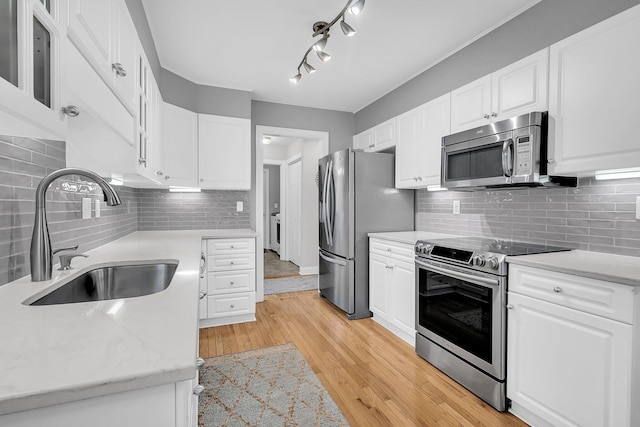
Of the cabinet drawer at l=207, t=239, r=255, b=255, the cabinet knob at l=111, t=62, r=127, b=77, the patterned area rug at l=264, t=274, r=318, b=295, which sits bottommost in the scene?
the patterned area rug at l=264, t=274, r=318, b=295

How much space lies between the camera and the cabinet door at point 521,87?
1941mm

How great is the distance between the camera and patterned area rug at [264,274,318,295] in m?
4.27

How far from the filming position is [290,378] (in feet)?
6.93

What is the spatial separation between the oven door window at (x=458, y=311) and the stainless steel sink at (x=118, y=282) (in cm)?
173

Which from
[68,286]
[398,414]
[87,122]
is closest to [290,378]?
[398,414]

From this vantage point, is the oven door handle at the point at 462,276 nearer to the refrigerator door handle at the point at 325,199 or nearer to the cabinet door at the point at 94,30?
the refrigerator door handle at the point at 325,199

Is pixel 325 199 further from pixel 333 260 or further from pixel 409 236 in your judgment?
pixel 409 236

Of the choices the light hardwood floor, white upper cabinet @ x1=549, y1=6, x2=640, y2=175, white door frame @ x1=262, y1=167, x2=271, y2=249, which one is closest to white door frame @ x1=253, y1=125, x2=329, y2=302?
the light hardwood floor

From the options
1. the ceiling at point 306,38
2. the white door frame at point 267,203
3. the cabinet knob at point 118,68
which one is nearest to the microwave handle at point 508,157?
the ceiling at point 306,38

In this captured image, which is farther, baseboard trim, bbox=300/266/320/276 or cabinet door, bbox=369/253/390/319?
baseboard trim, bbox=300/266/320/276

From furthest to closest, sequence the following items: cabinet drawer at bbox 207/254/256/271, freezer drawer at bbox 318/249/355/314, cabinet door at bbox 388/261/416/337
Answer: freezer drawer at bbox 318/249/355/314, cabinet drawer at bbox 207/254/256/271, cabinet door at bbox 388/261/416/337

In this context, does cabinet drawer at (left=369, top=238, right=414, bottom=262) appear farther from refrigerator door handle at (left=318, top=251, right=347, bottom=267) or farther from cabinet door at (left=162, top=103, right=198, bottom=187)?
cabinet door at (left=162, top=103, right=198, bottom=187)

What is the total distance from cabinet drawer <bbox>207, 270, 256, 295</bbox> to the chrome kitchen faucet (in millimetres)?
1891

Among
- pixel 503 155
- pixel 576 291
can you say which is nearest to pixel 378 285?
pixel 503 155
